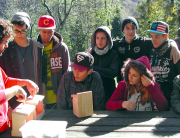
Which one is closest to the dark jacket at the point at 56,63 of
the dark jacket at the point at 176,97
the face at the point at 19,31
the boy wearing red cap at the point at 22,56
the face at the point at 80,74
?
the boy wearing red cap at the point at 22,56

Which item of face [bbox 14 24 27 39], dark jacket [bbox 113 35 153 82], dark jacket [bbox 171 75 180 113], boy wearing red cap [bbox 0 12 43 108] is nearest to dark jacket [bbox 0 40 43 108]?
boy wearing red cap [bbox 0 12 43 108]

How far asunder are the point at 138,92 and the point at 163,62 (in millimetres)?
732

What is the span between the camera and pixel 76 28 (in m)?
14.2

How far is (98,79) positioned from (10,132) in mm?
1235

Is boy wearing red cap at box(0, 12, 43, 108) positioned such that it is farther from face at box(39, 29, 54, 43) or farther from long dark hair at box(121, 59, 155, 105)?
long dark hair at box(121, 59, 155, 105)

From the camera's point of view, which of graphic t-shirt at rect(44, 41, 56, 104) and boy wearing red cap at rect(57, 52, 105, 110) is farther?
graphic t-shirt at rect(44, 41, 56, 104)

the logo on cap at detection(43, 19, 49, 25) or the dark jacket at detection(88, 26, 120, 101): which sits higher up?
the logo on cap at detection(43, 19, 49, 25)

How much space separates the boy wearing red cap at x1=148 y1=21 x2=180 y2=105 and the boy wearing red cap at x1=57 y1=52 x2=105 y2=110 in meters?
0.94

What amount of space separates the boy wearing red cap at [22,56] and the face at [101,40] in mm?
880

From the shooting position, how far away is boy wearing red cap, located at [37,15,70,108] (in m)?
3.06

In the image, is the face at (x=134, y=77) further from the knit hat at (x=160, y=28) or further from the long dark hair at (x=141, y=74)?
the knit hat at (x=160, y=28)

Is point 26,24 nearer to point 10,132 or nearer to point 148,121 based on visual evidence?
point 10,132

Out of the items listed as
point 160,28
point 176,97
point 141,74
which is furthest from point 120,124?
point 160,28

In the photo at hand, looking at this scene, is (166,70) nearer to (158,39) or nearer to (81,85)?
(158,39)
